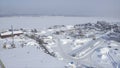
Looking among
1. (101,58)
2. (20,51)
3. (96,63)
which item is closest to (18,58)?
(20,51)

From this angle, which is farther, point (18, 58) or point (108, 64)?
point (108, 64)

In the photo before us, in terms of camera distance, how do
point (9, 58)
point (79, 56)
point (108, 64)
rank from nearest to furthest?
1. point (9, 58)
2. point (108, 64)
3. point (79, 56)

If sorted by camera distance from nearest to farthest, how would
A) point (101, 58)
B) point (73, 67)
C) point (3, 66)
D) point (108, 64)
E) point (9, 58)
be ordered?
point (3, 66) < point (73, 67) < point (9, 58) < point (108, 64) < point (101, 58)

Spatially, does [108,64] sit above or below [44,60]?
below

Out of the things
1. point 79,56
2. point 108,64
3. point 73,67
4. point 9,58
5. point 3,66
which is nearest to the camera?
point 3,66

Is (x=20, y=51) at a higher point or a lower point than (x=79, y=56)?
higher

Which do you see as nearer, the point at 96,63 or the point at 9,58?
the point at 9,58

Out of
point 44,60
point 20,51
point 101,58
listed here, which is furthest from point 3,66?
point 101,58

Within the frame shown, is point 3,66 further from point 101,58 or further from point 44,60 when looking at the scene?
point 101,58

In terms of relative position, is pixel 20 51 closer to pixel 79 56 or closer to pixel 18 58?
pixel 18 58
